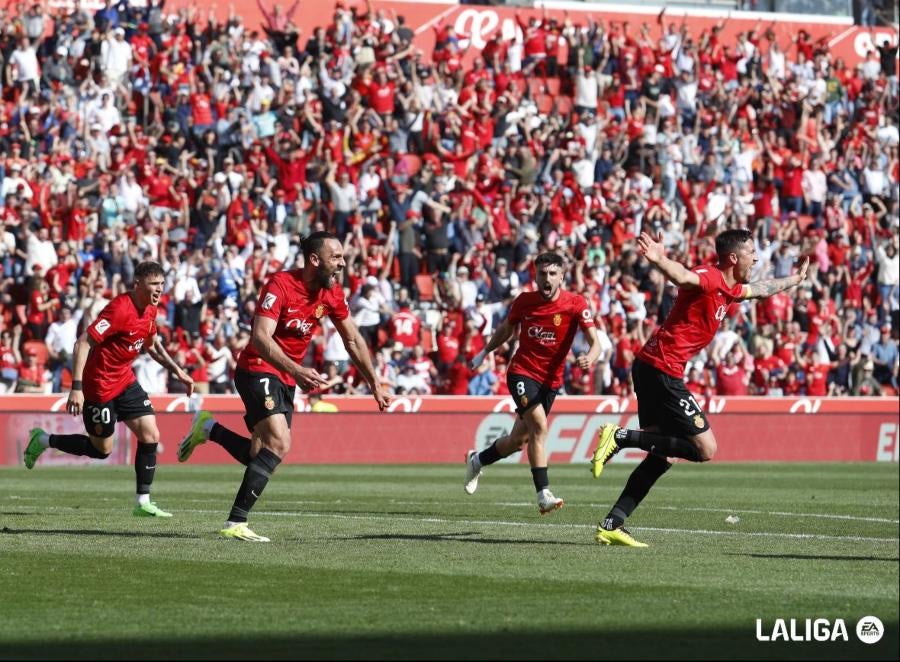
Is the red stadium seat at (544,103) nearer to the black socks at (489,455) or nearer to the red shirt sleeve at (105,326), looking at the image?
the black socks at (489,455)

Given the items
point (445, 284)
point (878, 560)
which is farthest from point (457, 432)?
point (878, 560)

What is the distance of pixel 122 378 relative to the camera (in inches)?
648

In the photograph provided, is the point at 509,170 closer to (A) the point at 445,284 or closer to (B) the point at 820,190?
(A) the point at 445,284

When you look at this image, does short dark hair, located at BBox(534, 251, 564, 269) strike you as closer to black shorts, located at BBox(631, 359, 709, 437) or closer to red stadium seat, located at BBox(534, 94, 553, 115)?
black shorts, located at BBox(631, 359, 709, 437)

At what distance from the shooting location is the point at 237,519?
13.5m

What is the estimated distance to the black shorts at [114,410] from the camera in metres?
16.3

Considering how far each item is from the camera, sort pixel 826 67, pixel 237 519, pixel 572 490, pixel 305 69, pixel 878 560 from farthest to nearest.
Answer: pixel 826 67 < pixel 305 69 < pixel 572 490 < pixel 237 519 < pixel 878 560

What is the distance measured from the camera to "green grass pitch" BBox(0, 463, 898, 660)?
8117 mm

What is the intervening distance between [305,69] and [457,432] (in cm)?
851

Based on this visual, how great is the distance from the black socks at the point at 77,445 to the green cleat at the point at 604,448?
565cm

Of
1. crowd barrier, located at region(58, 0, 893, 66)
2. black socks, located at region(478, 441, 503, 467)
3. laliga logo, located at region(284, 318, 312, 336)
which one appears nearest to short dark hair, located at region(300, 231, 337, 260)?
laliga logo, located at region(284, 318, 312, 336)

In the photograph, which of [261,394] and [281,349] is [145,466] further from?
[281,349]

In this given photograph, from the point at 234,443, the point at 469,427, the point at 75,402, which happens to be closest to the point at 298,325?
the point at 234,443

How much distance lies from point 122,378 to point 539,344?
404 cm
